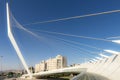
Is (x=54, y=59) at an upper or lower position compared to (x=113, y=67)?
upper

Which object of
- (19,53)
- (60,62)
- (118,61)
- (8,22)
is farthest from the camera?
(60,62)

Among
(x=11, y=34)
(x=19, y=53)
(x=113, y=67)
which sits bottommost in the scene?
(x=113, y=67)

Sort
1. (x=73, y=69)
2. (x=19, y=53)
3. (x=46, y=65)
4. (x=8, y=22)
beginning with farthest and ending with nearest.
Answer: (x=46, y=65), (x=73, y=69), (x=19, y=53), (x=8, y=22)

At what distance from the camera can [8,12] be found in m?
28.4

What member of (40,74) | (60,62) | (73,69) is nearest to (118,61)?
(73,69)

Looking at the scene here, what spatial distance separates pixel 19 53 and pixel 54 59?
111198mm

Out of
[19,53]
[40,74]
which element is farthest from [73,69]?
[19,53]

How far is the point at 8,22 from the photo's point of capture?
1136 inches

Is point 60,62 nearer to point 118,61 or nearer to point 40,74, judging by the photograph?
point 40,74

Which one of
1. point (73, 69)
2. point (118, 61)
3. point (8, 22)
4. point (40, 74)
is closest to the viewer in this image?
point (118, 61)

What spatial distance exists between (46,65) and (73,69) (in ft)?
311

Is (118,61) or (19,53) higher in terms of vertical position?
(19,53)

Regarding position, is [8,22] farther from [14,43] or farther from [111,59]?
[111,59]

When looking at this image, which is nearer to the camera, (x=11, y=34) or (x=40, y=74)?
(x=11, y=34)
